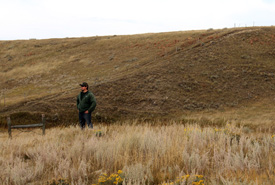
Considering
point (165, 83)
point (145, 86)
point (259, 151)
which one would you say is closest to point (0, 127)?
point (145, 86)

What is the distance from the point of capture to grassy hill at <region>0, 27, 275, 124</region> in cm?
2189

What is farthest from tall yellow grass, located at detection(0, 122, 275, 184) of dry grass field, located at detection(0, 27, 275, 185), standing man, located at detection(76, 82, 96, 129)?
standing man, located at detection(76, 82, 96, 129)

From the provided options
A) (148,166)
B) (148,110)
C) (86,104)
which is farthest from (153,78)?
(148,166)

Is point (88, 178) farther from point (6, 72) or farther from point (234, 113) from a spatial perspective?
point (6, 72)

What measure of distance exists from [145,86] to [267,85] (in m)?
13.6

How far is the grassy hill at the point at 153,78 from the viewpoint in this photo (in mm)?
21891

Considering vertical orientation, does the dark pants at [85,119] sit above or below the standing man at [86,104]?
below

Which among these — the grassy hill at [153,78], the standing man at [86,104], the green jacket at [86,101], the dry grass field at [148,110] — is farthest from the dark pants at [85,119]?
the grassy hill at [153,78]

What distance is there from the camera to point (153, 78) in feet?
90.4

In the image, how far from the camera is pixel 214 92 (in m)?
24.7

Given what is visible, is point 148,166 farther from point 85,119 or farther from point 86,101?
point 85,119

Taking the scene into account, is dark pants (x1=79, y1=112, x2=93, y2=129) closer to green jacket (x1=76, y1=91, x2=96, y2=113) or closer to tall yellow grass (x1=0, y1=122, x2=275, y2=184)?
green jacket (x1=76, y1=91, x2=96, y2=113)

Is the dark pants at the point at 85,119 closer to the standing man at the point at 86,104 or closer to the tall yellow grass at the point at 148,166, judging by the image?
the standing man at the point at 86,104

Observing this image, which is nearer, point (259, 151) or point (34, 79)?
point (259, 151)
